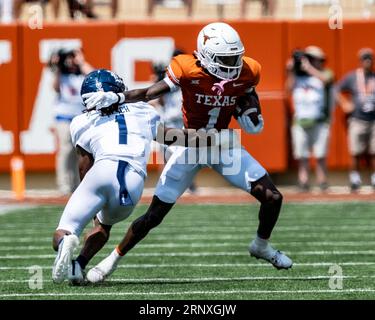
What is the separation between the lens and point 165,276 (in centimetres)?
715

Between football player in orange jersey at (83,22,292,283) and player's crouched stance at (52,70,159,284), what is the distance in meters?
0.20

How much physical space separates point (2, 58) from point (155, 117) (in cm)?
A: 780

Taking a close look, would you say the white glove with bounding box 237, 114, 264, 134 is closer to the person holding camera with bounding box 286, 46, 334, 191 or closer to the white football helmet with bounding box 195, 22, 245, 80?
the white football helmet with bounding box 195, 22, 245, 80

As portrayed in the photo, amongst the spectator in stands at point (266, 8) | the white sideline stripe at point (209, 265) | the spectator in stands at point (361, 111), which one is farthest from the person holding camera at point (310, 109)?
the white sideline stripe at point (209, 265)

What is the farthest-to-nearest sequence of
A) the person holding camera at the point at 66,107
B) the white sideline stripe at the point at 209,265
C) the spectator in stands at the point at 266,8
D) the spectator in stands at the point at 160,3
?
the spectator in stands at the point at 160,3 < the spectator in stands at the point at 266,8 < the person holding camera at the point at 66,107 < the white sideline stripe at the point at 209,265

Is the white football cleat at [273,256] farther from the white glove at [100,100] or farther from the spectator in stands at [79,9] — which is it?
the spectator in stands at [79,9]

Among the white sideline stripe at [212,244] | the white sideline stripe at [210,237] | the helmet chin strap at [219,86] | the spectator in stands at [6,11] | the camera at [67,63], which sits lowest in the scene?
the white sideline stripe at [210,237]

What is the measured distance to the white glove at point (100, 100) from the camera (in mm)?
6559

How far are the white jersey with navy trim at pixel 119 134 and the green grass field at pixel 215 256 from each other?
76 centimetres

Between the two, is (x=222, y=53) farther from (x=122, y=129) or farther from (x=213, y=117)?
(x=122, y=129)

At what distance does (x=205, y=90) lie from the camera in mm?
7105

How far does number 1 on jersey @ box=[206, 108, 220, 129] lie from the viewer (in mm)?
7188

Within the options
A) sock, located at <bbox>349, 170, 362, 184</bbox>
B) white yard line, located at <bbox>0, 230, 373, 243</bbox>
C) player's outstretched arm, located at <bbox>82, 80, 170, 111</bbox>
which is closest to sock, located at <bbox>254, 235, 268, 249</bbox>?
player's outstretched arm, located at <bbox>82, 80, 170, 111</bbox>
